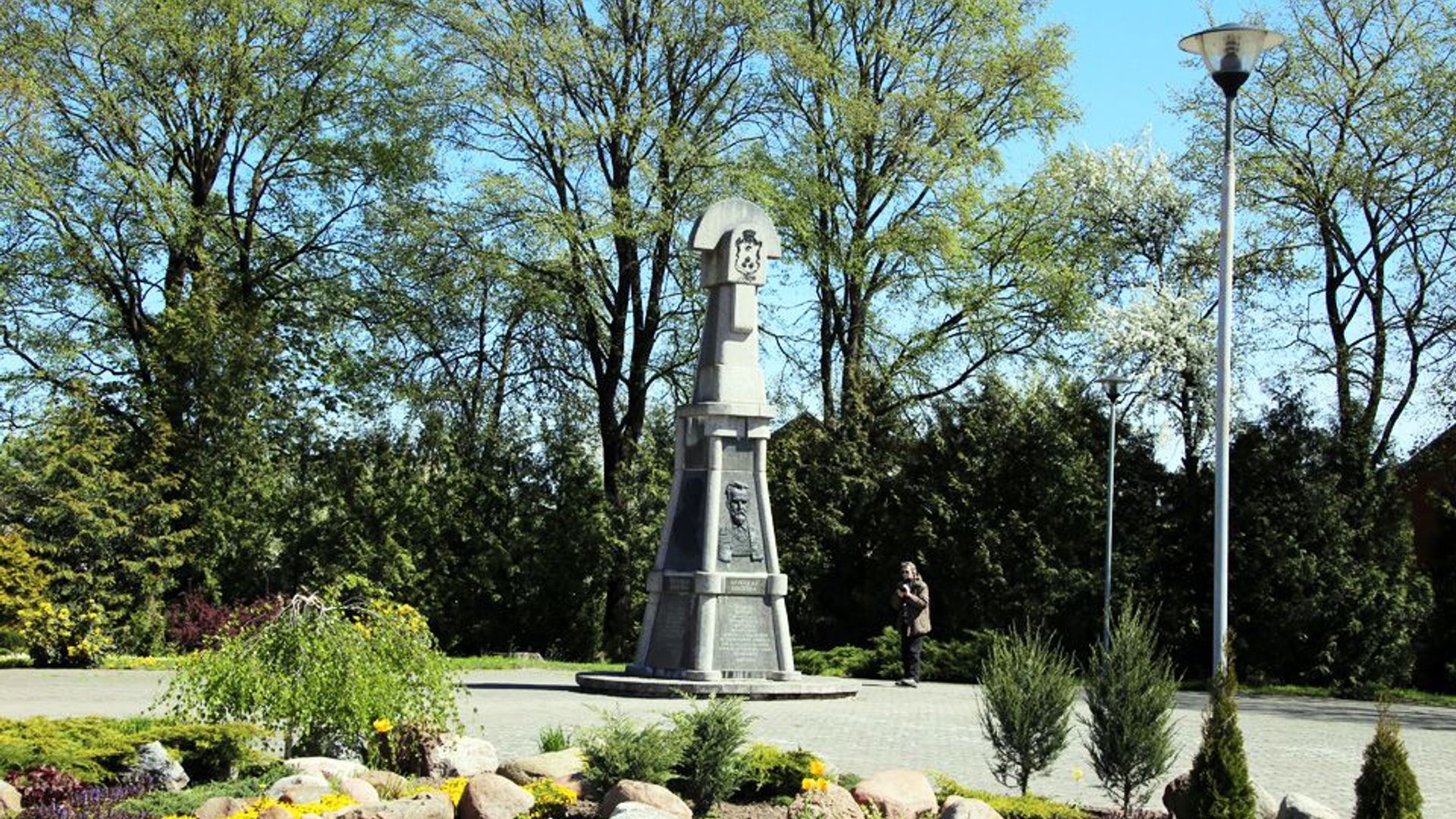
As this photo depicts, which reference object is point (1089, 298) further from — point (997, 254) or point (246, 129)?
point (246, 129)

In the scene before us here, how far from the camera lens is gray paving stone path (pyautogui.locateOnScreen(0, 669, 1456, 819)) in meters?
13.4

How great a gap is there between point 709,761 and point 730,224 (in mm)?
11534

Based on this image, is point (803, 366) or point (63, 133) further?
point (803, 366)

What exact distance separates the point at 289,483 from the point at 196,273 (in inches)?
177

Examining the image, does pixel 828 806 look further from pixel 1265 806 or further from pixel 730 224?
pixel 730 224

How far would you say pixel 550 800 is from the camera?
9570 millimetres

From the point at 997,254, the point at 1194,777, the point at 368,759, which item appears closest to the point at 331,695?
the point at 368,759

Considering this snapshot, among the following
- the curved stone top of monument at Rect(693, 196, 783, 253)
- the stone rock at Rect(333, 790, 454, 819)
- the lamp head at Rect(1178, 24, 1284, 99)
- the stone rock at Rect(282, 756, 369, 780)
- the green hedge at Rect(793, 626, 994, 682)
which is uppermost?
the curved stone top of monument at Rect(693, 196, 783, 253)

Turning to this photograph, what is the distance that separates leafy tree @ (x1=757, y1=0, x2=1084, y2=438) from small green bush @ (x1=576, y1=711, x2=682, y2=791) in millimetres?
22071

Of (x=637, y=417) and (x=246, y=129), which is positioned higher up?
(x=246, y=129)

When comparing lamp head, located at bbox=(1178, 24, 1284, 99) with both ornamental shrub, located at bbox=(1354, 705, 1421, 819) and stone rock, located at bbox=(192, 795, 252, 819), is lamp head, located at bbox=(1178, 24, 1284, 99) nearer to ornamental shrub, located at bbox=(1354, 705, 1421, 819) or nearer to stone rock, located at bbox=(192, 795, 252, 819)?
ornamental shrub, located at bbox=(1354, 705, 1421, 819)

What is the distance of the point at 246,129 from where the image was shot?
3172cm

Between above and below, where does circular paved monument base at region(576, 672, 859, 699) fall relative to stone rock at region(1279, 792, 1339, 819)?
above

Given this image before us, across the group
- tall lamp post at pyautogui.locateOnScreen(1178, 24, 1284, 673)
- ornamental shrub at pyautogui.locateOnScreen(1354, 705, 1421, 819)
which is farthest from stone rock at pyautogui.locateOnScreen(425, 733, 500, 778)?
ornamental shrub at pyautogui.locateOnScreen(1354, 705, 1421, 819)
